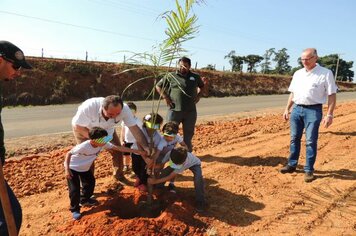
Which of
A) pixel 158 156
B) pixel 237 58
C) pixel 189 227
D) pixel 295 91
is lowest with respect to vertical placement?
pixel 189 227

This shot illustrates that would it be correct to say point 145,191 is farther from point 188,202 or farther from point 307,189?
point 307,189

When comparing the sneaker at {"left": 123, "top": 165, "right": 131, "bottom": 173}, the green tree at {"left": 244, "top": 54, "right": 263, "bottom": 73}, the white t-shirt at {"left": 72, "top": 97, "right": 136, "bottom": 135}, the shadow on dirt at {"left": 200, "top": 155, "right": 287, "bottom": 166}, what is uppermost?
the green tree at {"left": 244, "top": 54, "right": 263, "bottom": 73}

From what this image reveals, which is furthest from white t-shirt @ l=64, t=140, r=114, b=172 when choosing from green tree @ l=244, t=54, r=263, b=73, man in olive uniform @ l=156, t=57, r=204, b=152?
green tree @ l=244, t=54, r=263, b=73

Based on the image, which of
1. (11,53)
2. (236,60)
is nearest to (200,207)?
(11,53)

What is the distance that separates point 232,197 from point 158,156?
128cm

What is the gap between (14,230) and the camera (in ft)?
8.63

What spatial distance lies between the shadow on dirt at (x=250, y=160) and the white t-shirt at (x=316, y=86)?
146cm

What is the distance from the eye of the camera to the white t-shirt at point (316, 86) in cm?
534

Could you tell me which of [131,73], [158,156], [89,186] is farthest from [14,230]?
[131,73]

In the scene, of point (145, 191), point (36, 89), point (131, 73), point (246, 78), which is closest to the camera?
point (145, 191)

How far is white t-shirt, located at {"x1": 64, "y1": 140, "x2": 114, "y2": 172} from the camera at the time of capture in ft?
13.8

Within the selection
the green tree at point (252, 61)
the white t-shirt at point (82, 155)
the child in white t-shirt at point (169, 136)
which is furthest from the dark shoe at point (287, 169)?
the green tree at point (252, 61)

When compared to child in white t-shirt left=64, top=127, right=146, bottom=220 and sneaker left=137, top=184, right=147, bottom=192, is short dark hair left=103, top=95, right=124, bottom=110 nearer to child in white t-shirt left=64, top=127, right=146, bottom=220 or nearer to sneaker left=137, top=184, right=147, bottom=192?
child in white t-shirt left=64, top=127, right=146, bottom=220

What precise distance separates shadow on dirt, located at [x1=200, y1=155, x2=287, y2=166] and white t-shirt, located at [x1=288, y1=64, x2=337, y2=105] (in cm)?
146
